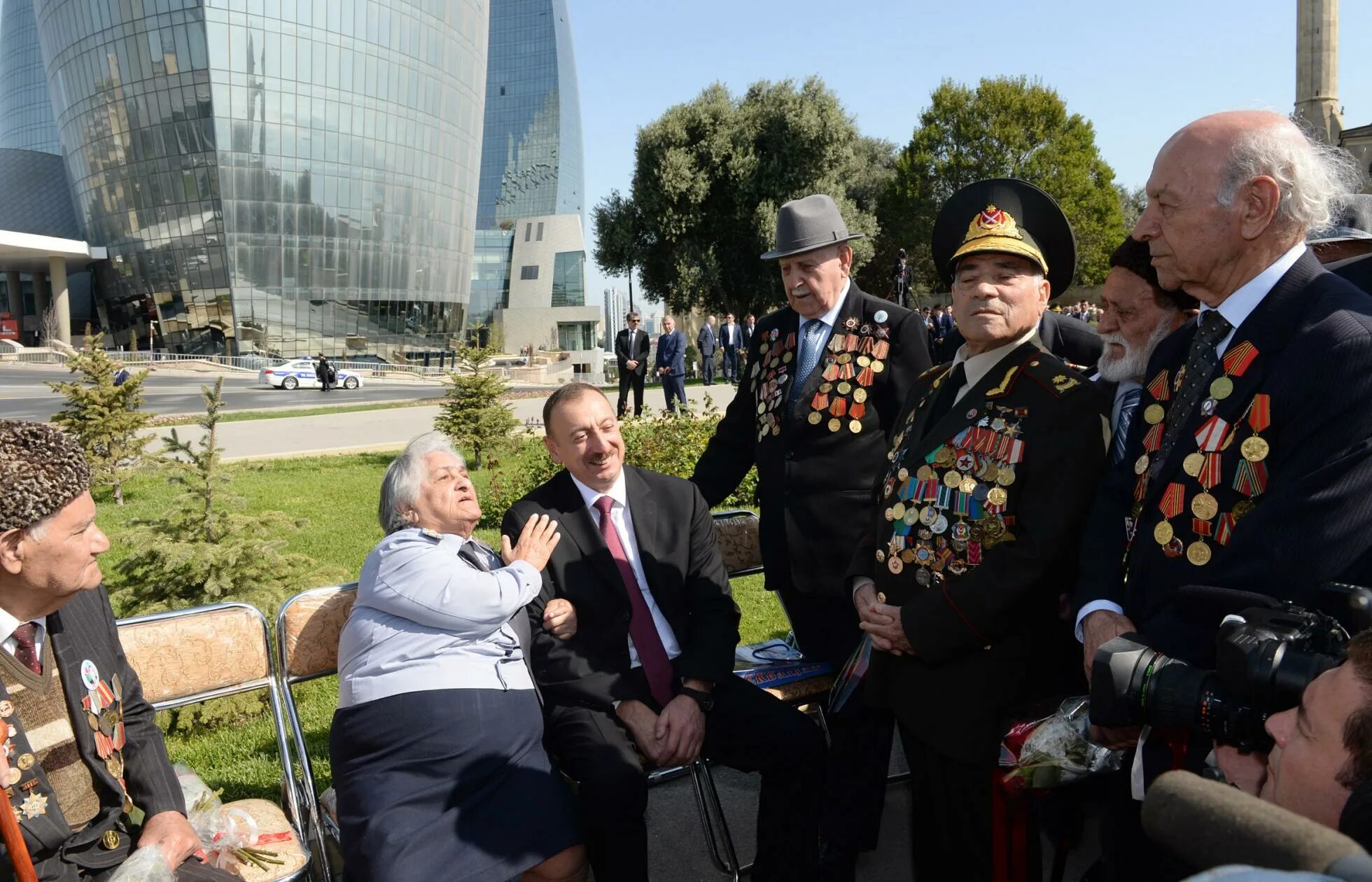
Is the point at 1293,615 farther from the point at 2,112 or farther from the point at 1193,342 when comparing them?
the point at 2,112

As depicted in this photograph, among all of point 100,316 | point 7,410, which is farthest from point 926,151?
point 100,316

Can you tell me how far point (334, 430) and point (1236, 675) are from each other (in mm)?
17379

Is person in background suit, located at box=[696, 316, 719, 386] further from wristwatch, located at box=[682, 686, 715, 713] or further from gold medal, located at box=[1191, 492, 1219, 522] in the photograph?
gold medal, located at box=[1191, 492, 1219, 522]

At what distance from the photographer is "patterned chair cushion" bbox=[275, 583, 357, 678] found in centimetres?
328

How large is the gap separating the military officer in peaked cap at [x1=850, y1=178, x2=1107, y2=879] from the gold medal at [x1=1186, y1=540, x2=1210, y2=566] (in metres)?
0.47

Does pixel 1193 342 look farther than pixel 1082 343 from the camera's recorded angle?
No

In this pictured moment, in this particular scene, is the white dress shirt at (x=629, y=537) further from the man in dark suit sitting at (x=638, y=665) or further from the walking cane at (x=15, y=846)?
the walking cane at (x=15, y=846)

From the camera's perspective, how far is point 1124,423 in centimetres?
250

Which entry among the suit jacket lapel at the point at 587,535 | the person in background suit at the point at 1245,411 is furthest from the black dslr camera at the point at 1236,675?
the suit jacket lapel at the point at 587,535

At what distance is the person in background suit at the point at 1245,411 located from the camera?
170cm

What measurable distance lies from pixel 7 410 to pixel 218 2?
39070mm

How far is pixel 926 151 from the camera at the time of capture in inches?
1550

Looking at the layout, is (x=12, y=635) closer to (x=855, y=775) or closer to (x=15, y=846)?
(x=15, y=846)

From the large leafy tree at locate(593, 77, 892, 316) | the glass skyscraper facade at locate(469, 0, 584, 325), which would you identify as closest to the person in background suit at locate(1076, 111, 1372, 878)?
the large leafy tree at locate(593, 77, 892, 316)
